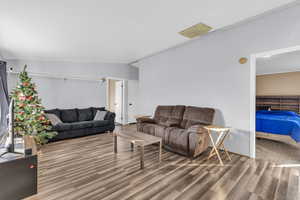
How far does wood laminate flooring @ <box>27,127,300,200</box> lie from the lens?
1.77 m

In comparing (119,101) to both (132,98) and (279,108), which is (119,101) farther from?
(279,108)

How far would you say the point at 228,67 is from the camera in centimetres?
318

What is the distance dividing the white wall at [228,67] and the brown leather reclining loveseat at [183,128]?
35 cm

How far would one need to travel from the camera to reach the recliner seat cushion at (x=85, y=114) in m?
4.85

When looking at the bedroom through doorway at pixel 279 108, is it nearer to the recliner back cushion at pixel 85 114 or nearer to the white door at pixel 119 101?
the recliner back cushion at pixel 85 114

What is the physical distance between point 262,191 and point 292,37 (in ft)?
8.27

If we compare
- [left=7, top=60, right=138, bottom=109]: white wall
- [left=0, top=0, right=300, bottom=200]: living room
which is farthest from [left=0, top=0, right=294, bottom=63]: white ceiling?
[left=7, top=60, right=138, bottom=109]: white wall

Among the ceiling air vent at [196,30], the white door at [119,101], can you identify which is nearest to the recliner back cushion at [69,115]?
the white door at [119,101]

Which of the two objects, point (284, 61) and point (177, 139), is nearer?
point (177, 139)

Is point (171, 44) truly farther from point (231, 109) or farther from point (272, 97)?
point (272, 97)

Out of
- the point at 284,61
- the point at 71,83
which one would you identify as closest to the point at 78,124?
the point at 71,83

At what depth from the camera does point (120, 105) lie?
21.6 feet

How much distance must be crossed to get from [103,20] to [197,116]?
9.15 feet

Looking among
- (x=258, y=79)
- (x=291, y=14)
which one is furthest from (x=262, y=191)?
(x=258, y=79)
